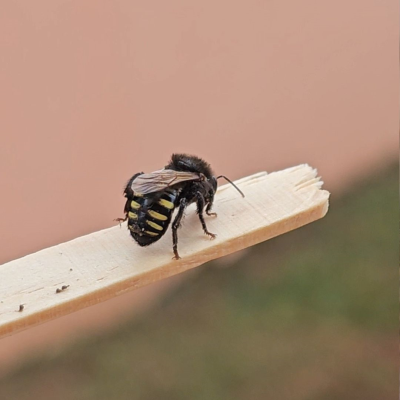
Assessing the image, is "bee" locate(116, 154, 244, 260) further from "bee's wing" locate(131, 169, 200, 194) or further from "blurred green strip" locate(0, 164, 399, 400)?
"blurred green strip" locate(0, 164, 399, 400)

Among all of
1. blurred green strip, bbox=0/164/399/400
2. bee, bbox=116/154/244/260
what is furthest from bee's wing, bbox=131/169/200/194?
blurred green strip, bbox=0/164/399/400

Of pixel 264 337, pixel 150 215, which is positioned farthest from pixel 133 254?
pixel 264 337

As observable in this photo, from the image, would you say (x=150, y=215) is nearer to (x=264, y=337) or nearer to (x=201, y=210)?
(x=201, y=210)

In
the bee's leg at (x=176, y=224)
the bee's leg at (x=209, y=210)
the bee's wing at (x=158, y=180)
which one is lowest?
the bee's leg at (x=209, y=210)

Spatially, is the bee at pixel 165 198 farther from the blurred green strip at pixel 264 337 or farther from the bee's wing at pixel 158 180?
the blurred green strip at pixel 264 337

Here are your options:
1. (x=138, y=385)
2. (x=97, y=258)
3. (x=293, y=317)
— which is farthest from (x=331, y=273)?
(x=97, y=258)

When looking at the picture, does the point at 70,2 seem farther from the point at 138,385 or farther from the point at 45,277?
the point at 45,277

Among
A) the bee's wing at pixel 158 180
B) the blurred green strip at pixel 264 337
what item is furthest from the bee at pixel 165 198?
the blurred green strip at pixel 264 337
